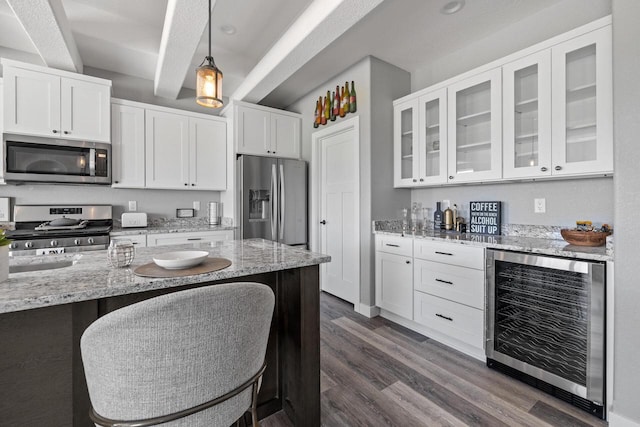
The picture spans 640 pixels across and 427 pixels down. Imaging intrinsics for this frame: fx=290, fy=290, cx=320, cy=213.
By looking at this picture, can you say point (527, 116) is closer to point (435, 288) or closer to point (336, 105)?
point (435, 288)

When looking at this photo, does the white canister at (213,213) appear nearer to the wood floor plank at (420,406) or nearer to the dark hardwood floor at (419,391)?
the dark hardwood floor at (419,391)

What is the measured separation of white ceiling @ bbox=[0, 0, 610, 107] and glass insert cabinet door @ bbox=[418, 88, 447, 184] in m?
0.58

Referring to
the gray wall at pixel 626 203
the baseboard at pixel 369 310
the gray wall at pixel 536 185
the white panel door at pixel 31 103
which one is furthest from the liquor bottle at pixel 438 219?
the white panel door at pixel 31 103

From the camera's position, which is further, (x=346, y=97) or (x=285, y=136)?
(x=285, y=136)

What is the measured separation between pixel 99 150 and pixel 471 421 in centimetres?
385

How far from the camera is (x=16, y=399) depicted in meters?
0.96

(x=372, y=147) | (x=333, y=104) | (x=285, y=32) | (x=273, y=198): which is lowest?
(x=273, y=198)

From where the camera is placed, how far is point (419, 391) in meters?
1.81

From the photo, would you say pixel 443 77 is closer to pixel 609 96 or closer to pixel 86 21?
pixel 609 96

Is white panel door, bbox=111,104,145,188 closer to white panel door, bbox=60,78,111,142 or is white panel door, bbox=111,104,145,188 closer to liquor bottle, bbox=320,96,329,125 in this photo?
white panel door, bbox=60,78,111,142

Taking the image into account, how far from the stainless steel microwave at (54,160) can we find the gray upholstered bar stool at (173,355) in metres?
2.92

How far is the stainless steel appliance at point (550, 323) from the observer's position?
1.60 meters

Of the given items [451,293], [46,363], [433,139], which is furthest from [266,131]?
[46,363]

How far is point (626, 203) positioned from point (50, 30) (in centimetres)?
391
